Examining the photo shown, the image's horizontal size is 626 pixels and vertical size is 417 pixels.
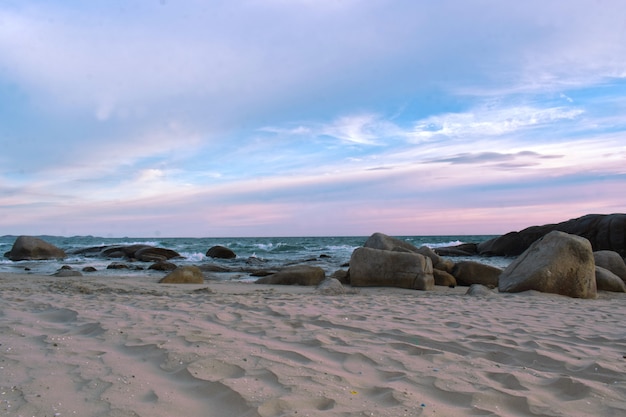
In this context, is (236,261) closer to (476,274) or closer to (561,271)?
(476,274)

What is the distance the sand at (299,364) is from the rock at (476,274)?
7.26 meters

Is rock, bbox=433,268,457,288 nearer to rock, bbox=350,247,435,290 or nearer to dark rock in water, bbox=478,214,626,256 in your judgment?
rock, bbox=350,247,435,290

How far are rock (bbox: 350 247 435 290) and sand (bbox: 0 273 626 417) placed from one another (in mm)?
5271

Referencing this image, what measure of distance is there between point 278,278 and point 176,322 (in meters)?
7.84

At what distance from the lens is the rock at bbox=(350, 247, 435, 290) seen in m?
11.0

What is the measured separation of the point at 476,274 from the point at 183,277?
304 inches

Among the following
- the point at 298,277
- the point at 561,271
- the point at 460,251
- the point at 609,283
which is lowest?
the point at 460,251

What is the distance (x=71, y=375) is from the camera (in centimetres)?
287

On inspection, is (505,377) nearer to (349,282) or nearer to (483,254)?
(349,282)

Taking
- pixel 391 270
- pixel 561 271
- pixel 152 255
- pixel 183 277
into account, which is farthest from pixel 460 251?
pixel 183 277

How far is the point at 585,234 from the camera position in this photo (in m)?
23.6

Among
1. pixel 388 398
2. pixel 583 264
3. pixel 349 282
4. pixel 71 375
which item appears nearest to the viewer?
pixel 388 398

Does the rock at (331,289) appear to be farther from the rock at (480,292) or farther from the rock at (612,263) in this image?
the rock at (612,263)

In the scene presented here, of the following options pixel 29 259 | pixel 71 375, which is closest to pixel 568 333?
pixel 71 375
